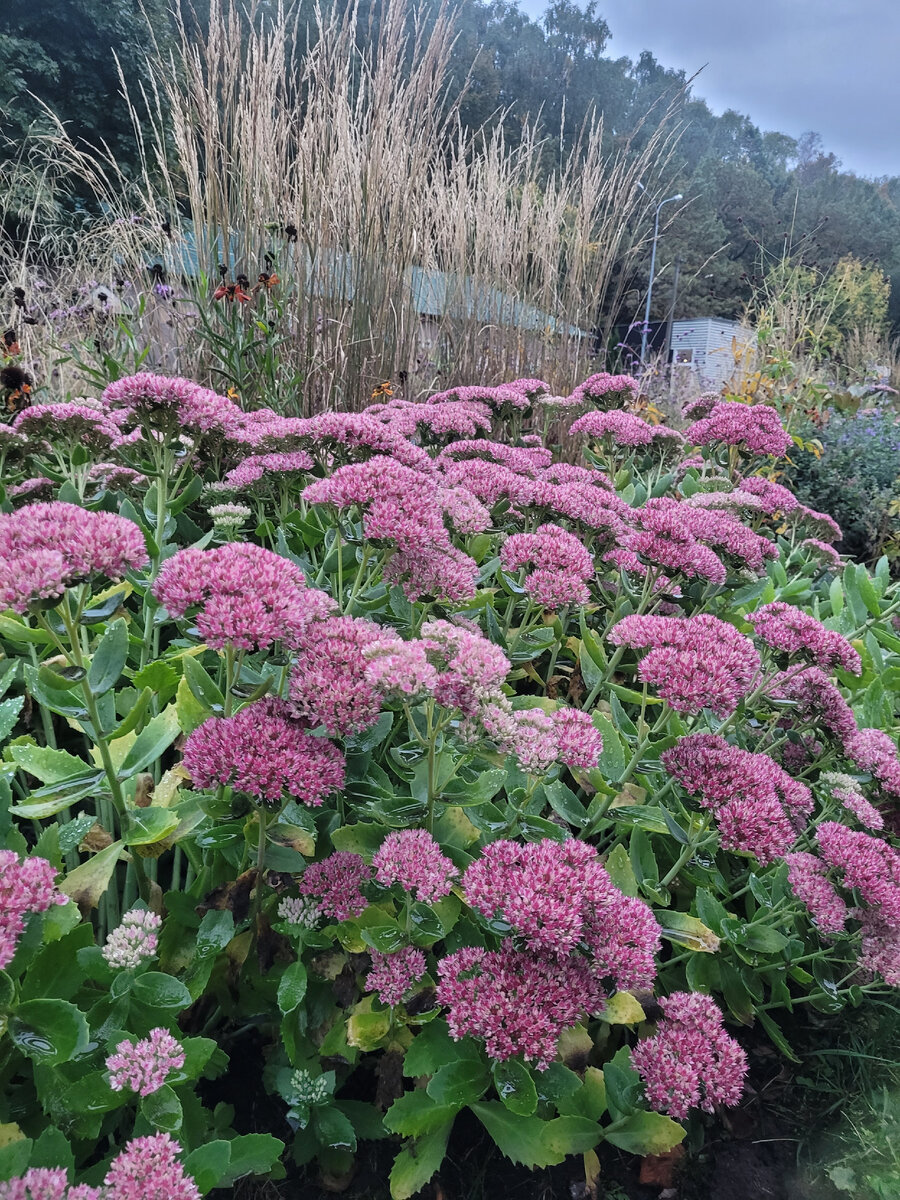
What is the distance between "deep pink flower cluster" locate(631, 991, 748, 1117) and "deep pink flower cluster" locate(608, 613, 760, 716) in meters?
0.52

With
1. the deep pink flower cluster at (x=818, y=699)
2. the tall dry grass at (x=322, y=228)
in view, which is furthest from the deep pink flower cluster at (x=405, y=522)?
the tall dry grass at (x=322, y=228)

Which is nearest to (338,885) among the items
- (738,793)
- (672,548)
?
(738,793)

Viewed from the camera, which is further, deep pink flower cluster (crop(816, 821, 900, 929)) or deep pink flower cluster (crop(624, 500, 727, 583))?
deep pink flower cluster (crop(624, 500, 727, 583))

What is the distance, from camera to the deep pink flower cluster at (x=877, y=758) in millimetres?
1555

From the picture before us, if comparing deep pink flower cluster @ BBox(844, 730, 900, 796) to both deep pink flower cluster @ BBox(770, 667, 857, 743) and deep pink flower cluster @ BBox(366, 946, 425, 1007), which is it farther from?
deep pink flower cluster @ BBox(366, 946, 425, 1007)

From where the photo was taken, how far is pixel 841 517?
5.67 m

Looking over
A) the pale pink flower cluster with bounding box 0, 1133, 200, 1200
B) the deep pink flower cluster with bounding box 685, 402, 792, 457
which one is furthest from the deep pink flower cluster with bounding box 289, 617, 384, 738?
the deep pink flower cluster with bounding box 685, 402, 792, 457

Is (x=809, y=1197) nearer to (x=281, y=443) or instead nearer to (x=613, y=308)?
(x=281, y=443)

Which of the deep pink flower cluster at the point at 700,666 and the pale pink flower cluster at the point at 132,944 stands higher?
the deep pink flower cluster at the point at 700,666

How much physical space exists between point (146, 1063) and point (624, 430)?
2.68m

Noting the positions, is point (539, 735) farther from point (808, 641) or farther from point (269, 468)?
point (269, 468)

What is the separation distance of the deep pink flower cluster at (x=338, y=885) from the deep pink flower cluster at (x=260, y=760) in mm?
161

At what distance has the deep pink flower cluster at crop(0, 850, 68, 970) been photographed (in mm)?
852

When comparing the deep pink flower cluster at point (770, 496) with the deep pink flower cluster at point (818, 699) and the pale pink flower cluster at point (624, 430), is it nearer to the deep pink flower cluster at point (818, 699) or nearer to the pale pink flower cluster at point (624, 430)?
the pale pink flower cluster at point (624, 430)
